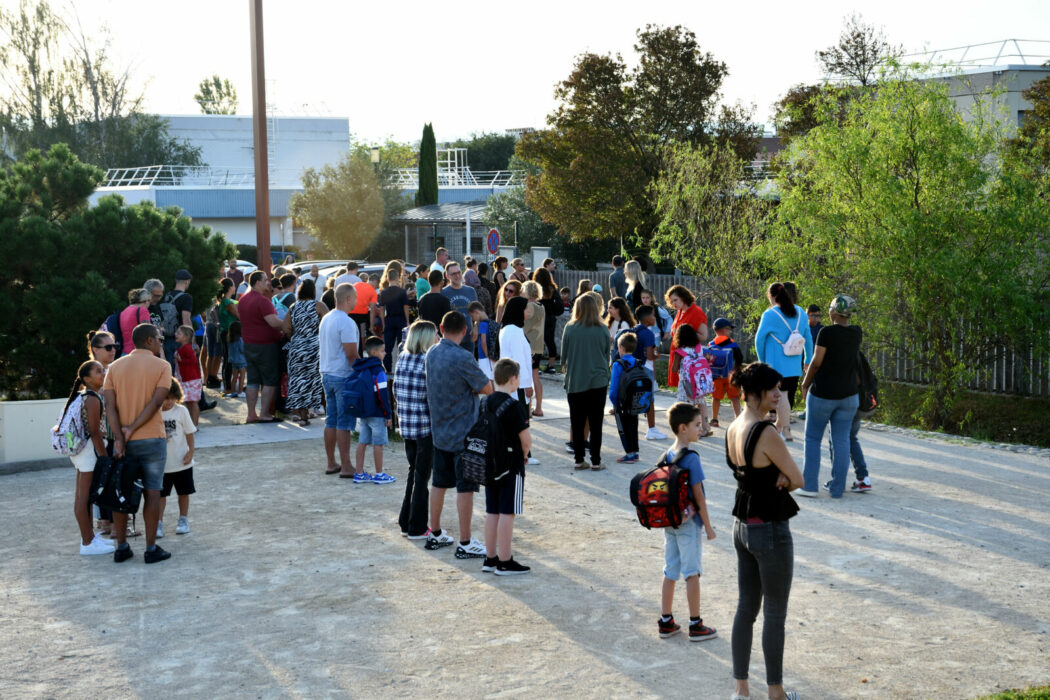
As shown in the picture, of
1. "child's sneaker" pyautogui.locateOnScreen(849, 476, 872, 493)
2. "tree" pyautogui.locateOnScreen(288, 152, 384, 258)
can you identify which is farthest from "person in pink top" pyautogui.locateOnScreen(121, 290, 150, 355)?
"tree" pyautogui.locateOnScreen(288, 152, 384, 258)

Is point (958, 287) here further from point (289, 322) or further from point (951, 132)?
point (289, 322)

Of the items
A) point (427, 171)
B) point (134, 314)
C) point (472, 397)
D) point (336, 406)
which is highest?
point (427, 171)

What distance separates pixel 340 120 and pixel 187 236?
176 ft

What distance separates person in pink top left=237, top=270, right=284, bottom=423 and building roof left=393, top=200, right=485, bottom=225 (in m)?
29.0

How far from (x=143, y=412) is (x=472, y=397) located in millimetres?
2389

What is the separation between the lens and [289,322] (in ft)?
42.3

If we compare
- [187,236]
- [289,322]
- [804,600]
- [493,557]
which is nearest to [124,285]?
[187,236]

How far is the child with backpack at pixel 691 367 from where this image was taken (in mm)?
11406

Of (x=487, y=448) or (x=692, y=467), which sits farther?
(x=487, y=448)

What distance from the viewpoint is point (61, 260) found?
13.2m

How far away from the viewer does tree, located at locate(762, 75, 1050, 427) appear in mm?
13492

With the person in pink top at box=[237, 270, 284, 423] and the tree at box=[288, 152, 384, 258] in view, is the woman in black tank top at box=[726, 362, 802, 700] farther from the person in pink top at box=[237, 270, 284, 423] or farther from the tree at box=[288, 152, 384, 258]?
the tree at box=[288, 152, 384, 258]

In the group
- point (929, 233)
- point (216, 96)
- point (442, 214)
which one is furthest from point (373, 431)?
point (216, 96)

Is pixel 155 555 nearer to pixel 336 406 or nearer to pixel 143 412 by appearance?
pixel 143 412
